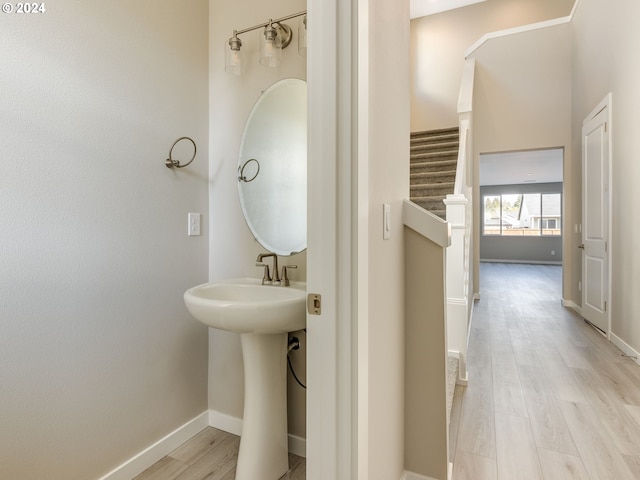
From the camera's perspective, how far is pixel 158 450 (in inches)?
62.9

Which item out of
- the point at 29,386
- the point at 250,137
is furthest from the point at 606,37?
the point at 29,386

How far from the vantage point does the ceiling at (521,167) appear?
671cm

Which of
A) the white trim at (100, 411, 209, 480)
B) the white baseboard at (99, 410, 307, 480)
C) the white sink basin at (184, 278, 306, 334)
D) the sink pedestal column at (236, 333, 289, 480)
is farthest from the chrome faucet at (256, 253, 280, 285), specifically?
the white trim at (100, 411, 209, 480)

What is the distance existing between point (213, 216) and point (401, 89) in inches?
45.4

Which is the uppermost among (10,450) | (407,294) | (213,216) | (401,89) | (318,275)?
(401,89)

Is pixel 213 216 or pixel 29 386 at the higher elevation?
pixel 213 216

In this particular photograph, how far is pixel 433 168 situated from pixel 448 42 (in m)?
2.97

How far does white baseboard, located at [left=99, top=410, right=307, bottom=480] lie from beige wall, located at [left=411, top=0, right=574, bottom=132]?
226 inches

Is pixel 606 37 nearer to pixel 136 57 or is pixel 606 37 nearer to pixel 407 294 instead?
pixel 407 294

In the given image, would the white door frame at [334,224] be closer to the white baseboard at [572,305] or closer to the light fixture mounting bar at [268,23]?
the light fixture mounting bar at [268,23]

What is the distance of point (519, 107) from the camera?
5078mm

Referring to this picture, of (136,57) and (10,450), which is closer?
(10,450)

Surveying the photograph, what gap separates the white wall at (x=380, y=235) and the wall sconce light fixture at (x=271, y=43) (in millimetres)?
467

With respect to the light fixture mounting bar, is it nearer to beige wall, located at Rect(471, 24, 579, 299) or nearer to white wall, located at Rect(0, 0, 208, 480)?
white wall, located at Rect(0, 0, 208, 480)
